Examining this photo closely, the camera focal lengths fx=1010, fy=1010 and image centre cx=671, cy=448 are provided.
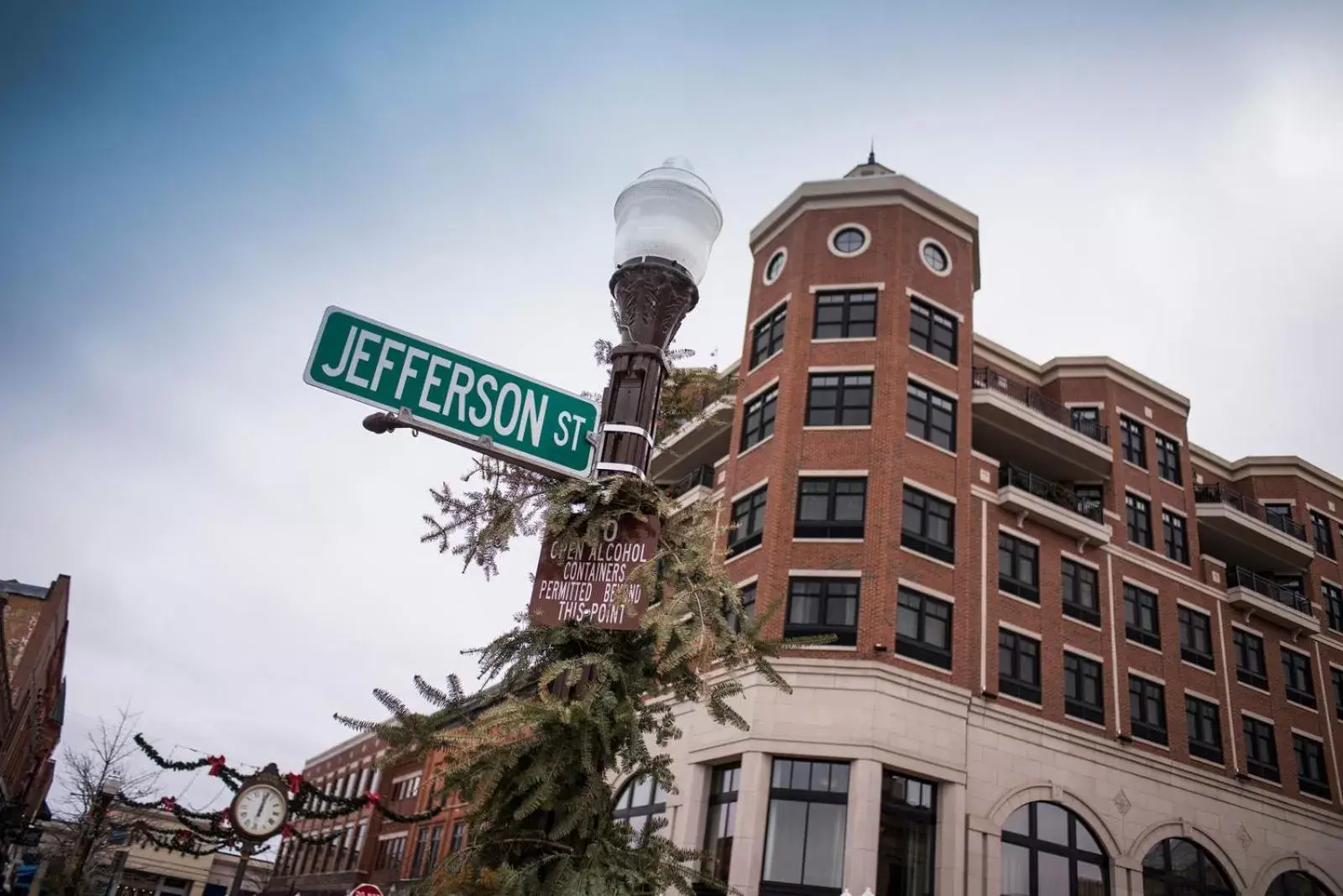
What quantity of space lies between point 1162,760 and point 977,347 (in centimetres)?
1418

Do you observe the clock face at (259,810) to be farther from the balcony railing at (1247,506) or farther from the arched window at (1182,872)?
the balcony railing at (1247,506)

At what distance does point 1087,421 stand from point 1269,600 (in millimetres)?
9529

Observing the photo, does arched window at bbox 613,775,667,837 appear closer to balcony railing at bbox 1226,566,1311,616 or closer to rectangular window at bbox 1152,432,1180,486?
rectangular window at bbox 1152,432,1180,486

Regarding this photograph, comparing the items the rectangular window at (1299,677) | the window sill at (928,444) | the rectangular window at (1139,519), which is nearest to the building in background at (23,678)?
the window sill at (928,444)

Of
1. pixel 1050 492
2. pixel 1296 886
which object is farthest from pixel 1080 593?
pixel 1296 886

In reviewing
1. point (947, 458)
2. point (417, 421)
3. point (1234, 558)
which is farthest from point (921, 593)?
point (417, 421)

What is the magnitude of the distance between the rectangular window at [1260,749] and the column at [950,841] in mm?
13935

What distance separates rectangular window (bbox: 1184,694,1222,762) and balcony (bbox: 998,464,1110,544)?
612 centimetres

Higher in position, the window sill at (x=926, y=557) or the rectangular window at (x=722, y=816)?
the window sill at (x=926, y=557)

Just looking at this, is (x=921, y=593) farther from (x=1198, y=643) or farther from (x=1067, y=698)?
(x=1198, y=643)

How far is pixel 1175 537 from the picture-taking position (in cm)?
3469

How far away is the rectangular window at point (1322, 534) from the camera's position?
1615 inches

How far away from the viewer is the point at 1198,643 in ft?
109

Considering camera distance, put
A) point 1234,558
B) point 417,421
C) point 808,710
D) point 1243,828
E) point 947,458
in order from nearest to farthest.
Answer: point 417,421
point 808,710
point 947,458
point 1243,828
point 1234,558
